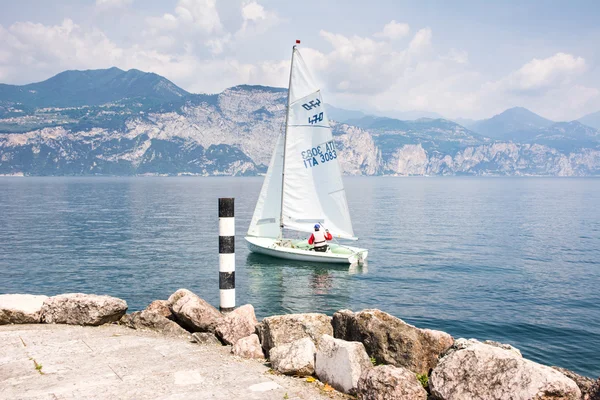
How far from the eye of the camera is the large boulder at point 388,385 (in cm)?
618

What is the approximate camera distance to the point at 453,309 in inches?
935

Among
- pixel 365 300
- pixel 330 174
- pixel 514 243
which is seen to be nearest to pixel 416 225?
pixel 514 243

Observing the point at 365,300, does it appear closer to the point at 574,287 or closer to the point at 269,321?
the point at 574,287

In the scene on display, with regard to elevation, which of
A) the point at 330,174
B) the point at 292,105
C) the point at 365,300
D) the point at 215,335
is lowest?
the point at 365,300

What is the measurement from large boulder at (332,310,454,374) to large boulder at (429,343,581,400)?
1442 mm

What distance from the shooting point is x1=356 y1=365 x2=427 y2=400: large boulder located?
243 inches

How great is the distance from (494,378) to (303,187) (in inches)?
1152

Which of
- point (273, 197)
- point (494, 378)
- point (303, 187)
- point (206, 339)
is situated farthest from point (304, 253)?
point (494, 378)

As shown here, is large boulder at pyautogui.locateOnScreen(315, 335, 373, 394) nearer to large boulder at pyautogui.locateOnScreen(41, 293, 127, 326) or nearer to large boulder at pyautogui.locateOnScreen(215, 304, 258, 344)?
large boulder at pyautogui.locateOnScreen(215, 304, 258, 344)

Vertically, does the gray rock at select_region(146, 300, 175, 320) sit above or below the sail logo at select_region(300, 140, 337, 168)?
below

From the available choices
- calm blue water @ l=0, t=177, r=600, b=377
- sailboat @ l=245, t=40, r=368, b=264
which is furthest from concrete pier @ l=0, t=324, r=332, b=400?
sailboat @ l=245, t=40, r=368, b=264

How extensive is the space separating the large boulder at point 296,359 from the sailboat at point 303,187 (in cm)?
2514

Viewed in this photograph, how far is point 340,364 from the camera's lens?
6980 mm

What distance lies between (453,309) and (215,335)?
17035 millimetres
